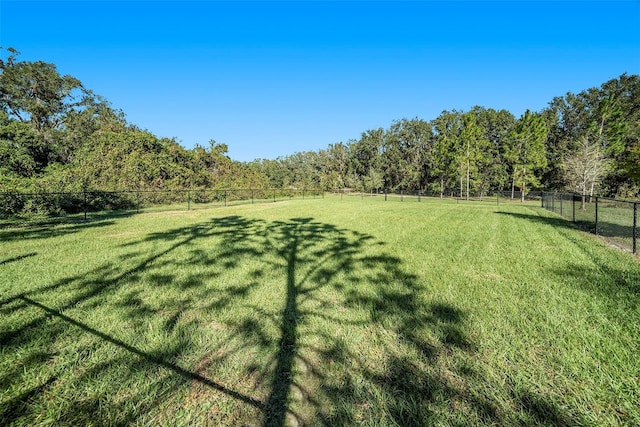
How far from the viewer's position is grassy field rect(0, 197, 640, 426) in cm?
182

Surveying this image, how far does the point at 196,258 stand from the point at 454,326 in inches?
197

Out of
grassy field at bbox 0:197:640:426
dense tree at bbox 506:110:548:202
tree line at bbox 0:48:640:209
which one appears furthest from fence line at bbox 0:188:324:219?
dense tree at bbox 506:110:548:202

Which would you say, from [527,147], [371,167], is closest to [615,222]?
[527,147]

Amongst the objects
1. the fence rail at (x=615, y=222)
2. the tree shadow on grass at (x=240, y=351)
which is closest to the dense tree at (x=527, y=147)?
the fence rail at (x=615, y=222)

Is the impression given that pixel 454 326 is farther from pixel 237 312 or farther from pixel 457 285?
pixel 237 312

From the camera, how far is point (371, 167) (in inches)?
2375

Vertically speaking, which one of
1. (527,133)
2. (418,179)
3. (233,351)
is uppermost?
(527,133)

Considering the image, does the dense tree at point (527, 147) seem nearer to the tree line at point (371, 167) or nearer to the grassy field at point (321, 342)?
the tree line at point (371, 167)

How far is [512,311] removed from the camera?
3.15m

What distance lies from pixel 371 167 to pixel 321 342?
5989 cm

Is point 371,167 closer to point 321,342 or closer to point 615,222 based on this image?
point 615,222

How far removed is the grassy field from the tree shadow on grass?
0.01 m

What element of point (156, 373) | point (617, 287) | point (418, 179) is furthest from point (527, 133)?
point (156, 373)

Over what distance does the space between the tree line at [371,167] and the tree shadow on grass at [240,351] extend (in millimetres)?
15994
